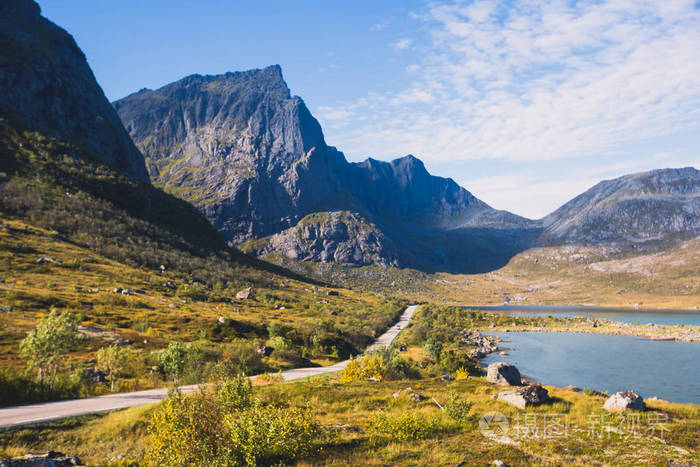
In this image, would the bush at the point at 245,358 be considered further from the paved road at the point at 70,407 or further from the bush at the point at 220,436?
the bush at the point at 220,436

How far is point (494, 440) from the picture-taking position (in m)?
16.6

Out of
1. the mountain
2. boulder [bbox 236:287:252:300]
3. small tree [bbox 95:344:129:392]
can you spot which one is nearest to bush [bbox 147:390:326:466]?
small tree [bbox 95:344:129:392]

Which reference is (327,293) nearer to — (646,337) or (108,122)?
(646,337)

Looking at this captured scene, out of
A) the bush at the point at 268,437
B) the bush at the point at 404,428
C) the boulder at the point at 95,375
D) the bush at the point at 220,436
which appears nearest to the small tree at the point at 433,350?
the bush at the point at 404,428

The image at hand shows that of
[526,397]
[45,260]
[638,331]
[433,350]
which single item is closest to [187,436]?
[526,397]

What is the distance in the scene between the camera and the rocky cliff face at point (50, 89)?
146375mm

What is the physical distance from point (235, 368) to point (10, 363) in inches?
756

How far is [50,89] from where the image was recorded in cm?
16062

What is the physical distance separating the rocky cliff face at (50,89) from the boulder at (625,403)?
188 m

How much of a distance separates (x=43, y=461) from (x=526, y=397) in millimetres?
24951

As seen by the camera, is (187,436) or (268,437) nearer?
(187,436)

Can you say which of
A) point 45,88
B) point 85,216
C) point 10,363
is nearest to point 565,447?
point 10,363

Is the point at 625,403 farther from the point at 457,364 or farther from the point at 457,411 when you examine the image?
the point at 457,364

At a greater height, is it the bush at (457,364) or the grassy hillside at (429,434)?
the grassy hillside at (429,434)
